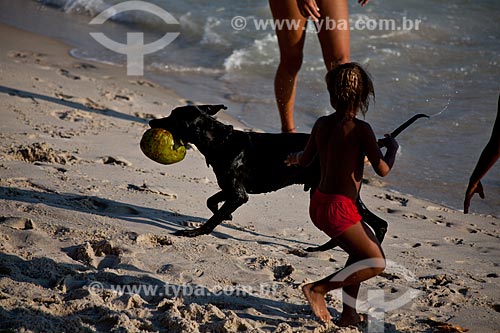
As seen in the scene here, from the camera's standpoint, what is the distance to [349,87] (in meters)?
3.47

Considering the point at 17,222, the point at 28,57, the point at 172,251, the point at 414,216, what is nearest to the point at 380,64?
the point at 28,57

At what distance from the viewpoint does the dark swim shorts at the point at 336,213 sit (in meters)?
3.50

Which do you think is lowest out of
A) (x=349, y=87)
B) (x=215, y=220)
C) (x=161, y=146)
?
(x=215, y=220)

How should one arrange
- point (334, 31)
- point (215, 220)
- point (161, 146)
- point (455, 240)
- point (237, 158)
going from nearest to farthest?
point (161, 146), point (215, 220), point (237, 158), point (455, 240), point (334, 31)

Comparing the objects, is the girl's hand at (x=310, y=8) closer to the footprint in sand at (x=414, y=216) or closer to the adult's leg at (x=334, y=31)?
the adult's leg at (x=334, y=31)

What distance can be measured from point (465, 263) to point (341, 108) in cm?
177

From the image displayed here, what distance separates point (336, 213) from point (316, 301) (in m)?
0.45

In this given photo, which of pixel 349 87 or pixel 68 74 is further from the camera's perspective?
pixel 68 74

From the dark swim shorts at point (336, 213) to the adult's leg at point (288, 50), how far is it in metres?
2.47

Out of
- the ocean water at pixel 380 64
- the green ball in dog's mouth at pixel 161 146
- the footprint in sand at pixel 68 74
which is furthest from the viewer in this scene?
the footprint in sand at pixel 68 74

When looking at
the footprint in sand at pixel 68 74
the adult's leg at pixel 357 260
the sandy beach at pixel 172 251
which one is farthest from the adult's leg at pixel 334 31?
the footprint in sand at pixel 68 74

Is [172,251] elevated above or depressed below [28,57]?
below

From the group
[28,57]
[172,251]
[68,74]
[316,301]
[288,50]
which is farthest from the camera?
[28,57]

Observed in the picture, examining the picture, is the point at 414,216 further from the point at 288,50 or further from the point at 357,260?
the point at 357,260
